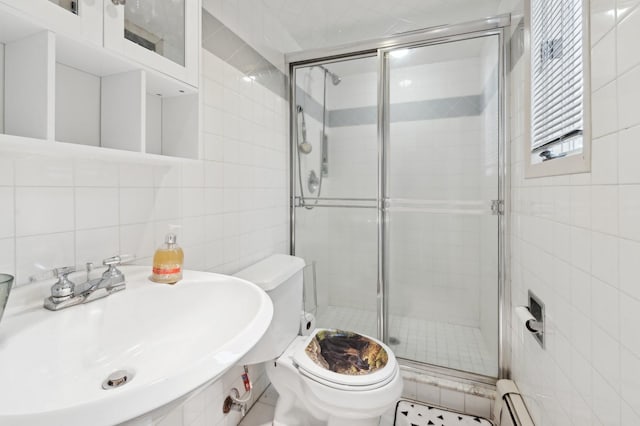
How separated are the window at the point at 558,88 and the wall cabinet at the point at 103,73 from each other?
3.69 ft

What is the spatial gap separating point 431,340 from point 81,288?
182 cm

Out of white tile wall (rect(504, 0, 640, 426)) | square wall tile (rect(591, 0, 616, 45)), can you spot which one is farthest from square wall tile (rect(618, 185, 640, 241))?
square wall tile (rect(591, 0, 616, 45))

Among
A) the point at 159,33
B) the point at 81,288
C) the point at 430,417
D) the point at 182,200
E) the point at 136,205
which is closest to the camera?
the point at 81,288

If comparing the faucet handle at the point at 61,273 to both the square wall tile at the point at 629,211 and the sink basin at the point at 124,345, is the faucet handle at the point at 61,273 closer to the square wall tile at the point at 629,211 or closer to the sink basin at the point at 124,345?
the sink basin at the point at 124,345

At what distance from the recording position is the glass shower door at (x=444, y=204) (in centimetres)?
165

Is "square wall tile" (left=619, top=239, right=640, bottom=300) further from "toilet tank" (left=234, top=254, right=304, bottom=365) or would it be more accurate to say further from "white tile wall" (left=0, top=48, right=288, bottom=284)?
"white tile wall" (left=0, top=48, right=288, bottom=284)

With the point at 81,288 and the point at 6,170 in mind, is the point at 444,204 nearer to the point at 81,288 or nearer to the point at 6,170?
the point at 81,288

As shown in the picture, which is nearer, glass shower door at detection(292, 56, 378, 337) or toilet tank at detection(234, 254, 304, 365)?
toilet tank at detection(234, 254, 304, 365)

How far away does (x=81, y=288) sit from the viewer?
69 cm

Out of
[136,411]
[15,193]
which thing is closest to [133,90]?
[15,193]

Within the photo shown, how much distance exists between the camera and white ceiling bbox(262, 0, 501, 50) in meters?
1.59

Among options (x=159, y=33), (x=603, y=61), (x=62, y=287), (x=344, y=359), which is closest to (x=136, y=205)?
(x=62, y=287)

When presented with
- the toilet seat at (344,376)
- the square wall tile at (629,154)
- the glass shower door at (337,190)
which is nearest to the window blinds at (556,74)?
the square wall tile at (629,154)

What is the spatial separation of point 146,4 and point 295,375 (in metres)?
1.40
